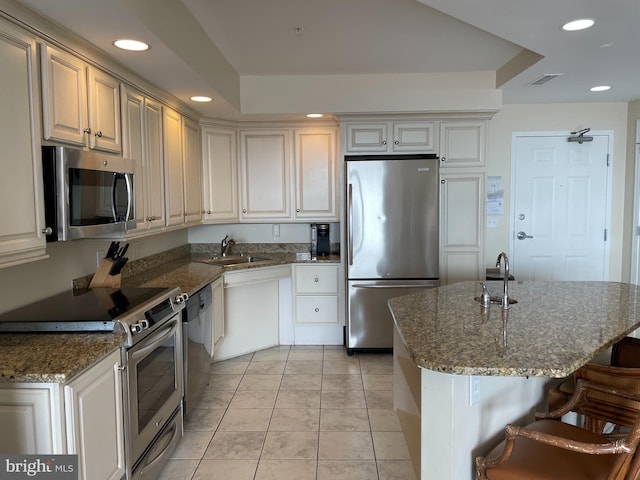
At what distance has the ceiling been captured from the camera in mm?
2215

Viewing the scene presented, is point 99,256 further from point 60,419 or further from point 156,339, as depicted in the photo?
point 60,419

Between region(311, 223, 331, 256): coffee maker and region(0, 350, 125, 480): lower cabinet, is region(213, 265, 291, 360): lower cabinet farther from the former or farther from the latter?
region(0, 350, 125, 480): lower cabinet

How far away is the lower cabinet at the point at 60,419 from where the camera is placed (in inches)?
59.4

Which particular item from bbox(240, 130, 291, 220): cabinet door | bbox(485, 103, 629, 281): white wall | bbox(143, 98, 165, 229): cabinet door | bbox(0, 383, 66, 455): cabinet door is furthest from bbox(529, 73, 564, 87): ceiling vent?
bbox(0, 383, 66, 455): cabinet door

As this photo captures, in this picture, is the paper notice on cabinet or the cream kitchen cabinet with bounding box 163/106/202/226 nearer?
the cream kitchen cabinet with bounding box 163/106/202/226

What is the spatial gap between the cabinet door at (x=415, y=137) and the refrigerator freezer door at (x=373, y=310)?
3.94 feet

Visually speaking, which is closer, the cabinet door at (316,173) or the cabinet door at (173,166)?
the cabinet door at (173,166)

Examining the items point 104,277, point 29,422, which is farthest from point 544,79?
point 29,422

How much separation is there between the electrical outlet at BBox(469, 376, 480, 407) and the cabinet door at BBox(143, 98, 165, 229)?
2.25m

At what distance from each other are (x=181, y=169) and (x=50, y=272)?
59.4 inches

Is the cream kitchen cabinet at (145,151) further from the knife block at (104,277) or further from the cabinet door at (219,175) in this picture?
the cabinet door at (219,175)

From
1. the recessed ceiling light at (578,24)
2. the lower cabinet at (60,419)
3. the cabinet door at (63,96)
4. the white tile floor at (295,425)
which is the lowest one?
the white tile floor at (295,425)

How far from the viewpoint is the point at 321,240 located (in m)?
4.68

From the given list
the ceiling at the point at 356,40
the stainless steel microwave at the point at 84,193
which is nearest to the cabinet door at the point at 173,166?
the ceiling at the point at 356,40
